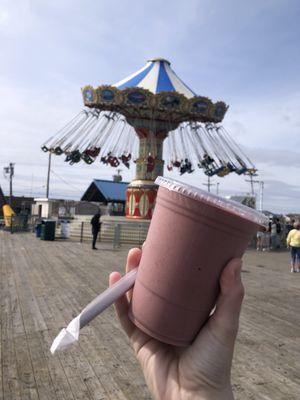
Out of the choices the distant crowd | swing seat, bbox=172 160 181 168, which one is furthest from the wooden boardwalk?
swing seat, bbox=172 160 181 168

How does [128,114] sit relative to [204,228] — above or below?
above

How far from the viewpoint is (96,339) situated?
5086mm

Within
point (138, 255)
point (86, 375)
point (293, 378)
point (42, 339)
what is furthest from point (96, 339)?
point (138, 255)

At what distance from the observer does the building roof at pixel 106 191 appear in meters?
40.4

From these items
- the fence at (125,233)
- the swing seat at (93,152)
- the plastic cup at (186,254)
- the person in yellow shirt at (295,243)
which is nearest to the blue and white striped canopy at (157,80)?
the swing seat at (93,152)

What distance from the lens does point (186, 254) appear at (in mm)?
1599

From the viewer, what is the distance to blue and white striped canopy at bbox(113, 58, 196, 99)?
2169 centimetres

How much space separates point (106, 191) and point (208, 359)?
3963 centimetres

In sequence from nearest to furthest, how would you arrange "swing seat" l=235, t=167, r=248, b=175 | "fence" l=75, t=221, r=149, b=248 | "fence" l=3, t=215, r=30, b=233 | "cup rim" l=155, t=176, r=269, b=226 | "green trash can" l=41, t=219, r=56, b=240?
"cup rim" l=155, t=176, r=269, b=226 → "green trash can" l=41, t=219, r=56, b=240 → "fence" l=75, t=221, r=149, b=248 → "fence" l=3, t=215, r=30, b=233 → "swing seat" l=235, t=167, r=248, b=175

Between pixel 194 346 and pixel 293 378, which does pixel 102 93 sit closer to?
pixel 293 378

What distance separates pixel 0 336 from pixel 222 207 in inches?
172

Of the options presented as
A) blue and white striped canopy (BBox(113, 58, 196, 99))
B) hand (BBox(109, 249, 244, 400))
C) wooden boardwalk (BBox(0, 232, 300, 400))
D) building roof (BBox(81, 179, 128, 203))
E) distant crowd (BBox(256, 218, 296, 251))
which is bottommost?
wooden boardwalk (BBox(0, 232, 300, 400))

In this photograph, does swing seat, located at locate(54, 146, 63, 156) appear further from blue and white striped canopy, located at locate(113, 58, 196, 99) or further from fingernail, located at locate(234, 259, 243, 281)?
fingernail, located at locate(234, 259, 243, 281)

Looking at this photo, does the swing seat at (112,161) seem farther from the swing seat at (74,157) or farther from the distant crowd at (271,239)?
the distant crowd at (271,239)
